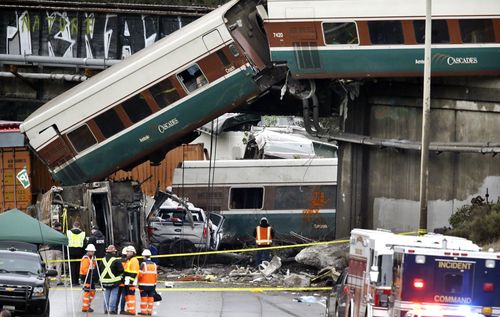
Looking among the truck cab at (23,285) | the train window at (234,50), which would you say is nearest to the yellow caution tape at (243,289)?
the truck cab at (23,285)

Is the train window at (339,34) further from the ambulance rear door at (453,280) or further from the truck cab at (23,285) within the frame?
the ambulance rear door at (453,280)

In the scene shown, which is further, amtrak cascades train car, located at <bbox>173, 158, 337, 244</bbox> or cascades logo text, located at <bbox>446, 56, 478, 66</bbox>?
amtrak cascades train car, located at <bbox>173, 158, 337, 244</bbox>

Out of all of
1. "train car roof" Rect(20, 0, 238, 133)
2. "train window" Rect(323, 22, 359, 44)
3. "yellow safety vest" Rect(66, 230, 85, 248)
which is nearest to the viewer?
"yellow safety vest" Rect(66, 230, 85, 248)

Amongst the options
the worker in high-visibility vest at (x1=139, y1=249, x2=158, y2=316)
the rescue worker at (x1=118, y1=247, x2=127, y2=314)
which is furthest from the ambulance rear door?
the rescue worker at (x1=118, y1=247, x2=127, y2=314)

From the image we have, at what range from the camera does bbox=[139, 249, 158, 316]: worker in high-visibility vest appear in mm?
24203

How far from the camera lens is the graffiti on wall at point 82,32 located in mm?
36000

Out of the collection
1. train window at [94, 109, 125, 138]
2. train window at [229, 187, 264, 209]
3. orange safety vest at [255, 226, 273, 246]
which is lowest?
orange safety vest at [255, 226, 273, 246]

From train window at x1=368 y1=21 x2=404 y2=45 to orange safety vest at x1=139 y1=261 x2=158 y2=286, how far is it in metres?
9.12

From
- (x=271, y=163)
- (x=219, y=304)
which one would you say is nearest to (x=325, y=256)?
(x=219, y=304)

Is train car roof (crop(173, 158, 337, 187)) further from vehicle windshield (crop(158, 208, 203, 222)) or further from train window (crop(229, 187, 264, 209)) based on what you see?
vehicle windshield (crop(158, 208, 203, 222))

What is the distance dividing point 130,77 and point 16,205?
831 centimetres

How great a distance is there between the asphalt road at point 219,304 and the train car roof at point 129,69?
5.14 m

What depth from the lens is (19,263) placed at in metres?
24.4

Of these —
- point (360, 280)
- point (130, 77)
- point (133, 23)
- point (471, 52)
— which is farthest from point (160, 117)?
point (360, 280)
